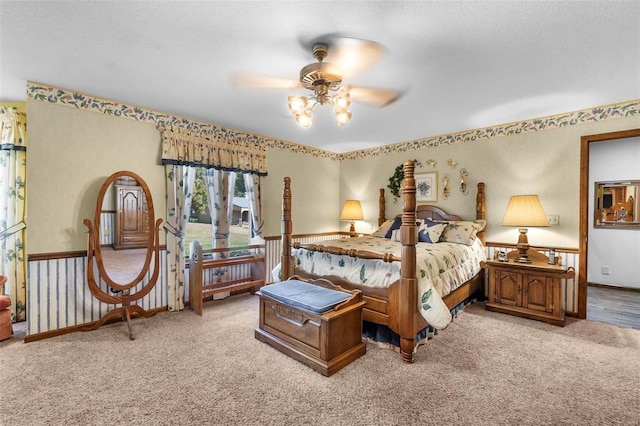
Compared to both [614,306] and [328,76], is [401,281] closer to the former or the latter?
[328,76]

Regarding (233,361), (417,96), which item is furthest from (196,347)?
(417,96)

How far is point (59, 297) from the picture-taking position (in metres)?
2.99

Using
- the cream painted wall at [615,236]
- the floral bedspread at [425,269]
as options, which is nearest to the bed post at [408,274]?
the floral bedspread at [425,269]

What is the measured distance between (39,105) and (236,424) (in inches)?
134

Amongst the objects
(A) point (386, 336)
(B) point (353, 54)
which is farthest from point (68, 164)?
(A) point (386, 336)

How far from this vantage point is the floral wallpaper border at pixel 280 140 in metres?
2.98

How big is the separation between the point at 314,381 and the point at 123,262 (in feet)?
8.19

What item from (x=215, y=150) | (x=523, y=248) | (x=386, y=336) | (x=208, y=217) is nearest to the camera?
(x=386, y=336)

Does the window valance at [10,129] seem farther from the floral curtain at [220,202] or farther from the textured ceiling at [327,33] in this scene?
the floral curtain at [220,202]

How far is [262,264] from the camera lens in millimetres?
4473

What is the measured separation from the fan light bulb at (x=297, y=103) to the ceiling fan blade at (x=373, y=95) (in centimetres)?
62

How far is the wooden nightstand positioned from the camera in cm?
325

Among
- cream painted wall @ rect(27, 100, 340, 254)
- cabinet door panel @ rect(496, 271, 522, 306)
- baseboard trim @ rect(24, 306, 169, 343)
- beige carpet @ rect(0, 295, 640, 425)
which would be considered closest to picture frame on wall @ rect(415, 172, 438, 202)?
cabinet door panel @ rect(496, 271, 522, 306)

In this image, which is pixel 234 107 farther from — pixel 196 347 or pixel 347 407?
pixel 347 407
